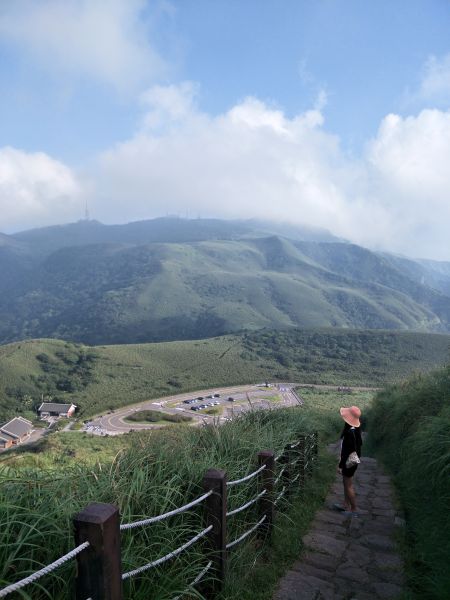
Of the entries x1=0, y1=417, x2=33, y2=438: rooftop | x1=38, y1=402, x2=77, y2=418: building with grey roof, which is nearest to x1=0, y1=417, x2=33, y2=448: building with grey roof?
x1=0, y1=417, x2=33, y2=438: rooftop

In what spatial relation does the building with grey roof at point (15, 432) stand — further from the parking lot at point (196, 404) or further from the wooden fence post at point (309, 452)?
the wooden fence post at point (309, 452)

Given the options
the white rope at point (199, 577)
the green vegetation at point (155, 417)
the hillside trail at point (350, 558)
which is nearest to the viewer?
the white rope at point (199, 577)

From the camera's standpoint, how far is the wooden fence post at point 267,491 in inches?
178

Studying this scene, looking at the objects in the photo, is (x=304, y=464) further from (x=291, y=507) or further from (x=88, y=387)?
(x=88, y=387)

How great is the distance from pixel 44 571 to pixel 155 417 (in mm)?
67673

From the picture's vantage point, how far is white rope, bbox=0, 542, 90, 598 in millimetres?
1685

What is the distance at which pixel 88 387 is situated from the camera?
9138 centimetres

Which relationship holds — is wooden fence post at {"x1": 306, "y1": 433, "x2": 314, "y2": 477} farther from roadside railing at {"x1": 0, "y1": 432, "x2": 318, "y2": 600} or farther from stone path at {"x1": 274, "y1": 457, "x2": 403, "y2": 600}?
stone path at {"x1": 274, "y1": 457, "x2": 403, "y2": 600}

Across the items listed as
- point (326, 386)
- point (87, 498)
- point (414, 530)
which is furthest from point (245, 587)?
point (326, 386)

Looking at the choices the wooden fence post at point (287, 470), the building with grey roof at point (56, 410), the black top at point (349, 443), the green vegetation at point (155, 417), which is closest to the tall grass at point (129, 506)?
the wooden fence post at point (287, 470)

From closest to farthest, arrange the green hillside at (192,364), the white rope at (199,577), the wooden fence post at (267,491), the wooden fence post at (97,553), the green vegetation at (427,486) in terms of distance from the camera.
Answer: the wooden fence post at (97,553)
the white rope at (199,577)
the green vegetation at (427,486)
the wooden fence post at (267,491)
the green hillside at (192,364)

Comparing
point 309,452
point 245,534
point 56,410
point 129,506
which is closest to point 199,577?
point 129,506

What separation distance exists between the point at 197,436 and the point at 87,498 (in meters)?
2.51

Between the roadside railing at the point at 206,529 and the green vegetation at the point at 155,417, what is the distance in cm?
6003
